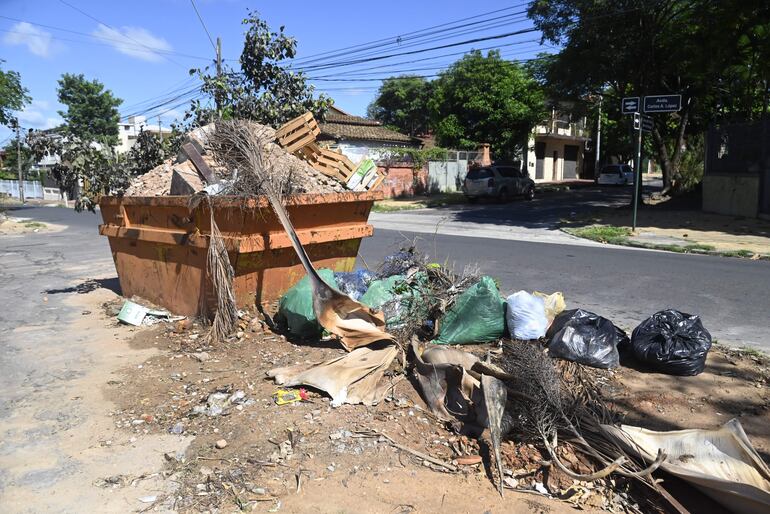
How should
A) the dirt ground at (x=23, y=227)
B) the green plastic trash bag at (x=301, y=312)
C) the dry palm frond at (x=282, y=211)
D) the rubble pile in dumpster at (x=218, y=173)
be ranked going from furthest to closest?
1. the dirt ground at (x=23, y=227)
2. the rubble pile in dumpster at (x=218, y=173)
3. the green plastic trash bag at (x=301, y=312)
4. the dry palm frond at (x=282, y=211)

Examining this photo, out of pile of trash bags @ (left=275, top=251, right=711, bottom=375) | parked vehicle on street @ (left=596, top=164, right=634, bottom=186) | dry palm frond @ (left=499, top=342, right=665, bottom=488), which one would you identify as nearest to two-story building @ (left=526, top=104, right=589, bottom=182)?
parked vehicle on street @ (left=596, top=164, right=634, bottom=186)

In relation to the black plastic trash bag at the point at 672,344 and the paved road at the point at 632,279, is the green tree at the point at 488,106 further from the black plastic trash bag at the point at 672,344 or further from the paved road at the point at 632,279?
the black plastic trash bag at the point at 672,344

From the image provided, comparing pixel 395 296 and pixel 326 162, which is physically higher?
pixel 326 162

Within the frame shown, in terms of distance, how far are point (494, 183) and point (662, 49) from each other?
8.49m

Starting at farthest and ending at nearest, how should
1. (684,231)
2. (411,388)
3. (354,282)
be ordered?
(684,231), (354,282), (411,388)

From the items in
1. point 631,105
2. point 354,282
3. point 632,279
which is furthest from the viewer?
point 631,105

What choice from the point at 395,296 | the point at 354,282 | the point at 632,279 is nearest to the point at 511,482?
the point at 395,296

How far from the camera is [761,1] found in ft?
48.0

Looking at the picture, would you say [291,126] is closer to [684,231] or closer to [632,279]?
[632,279]

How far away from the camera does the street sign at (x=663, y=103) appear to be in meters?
13.8

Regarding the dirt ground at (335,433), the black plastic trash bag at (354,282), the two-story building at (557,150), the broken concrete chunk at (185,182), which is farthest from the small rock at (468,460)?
the two-story building at (557,150)

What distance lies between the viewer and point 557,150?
1897 inches

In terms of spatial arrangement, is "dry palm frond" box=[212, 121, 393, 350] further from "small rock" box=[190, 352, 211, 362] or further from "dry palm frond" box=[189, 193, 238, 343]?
"small rock" box=[190, 352, 211, 362]

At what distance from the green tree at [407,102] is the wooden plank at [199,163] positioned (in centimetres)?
4711
